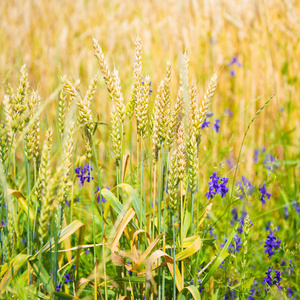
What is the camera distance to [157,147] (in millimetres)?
1347

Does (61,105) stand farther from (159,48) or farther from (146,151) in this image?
(159,48)

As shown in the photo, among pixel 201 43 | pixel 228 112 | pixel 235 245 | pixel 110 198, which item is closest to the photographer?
pixel 110 198

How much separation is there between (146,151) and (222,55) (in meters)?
2.77

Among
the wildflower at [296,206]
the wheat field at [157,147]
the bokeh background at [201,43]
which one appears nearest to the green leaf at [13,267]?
the wheat field at [157,147]

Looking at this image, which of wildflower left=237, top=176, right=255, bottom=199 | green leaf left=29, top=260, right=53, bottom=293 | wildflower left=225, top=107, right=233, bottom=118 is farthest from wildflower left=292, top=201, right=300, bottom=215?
wildflower left=225, top=107, right=233, bottom=118

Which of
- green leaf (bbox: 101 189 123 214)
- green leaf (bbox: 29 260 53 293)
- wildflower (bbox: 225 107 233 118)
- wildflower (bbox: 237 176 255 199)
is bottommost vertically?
green leaf (bbox: 29 260 53 293)

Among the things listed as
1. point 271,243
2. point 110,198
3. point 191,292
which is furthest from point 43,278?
point 271,243

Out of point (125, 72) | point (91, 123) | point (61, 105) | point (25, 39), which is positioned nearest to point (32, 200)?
point (61, 105)

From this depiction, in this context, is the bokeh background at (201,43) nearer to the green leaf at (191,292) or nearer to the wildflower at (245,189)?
the wildflower at (245,189)

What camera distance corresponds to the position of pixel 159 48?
4188mm

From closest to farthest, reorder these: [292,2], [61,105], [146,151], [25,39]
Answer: [61,105]
[146,151]
[292,2]
[25,39]

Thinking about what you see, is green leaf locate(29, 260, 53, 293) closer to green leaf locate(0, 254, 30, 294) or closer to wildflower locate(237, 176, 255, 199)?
green leaf locate(0, 254, 30, 294)

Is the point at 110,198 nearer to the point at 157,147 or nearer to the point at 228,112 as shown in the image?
the point at 157,147

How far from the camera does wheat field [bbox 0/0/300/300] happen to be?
1353 millimetres
